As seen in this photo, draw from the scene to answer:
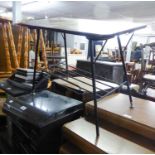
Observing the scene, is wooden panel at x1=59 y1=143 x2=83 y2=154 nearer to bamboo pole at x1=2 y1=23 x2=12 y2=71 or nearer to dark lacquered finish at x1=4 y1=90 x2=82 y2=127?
dark lacquered finish at x1=4 y1=90 x2=82 y2=127

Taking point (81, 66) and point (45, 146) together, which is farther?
point (81, 66)

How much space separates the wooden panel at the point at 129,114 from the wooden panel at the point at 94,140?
93 mm

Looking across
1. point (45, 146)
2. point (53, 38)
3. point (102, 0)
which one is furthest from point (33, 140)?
point (53, 38)

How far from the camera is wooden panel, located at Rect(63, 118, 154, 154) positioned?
3.27 feet

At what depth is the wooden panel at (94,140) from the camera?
3.27 ft

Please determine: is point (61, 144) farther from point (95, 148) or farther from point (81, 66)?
point (81, 66)

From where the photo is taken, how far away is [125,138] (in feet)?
3.61

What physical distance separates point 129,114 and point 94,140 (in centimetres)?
31

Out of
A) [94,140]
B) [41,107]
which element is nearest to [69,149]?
[94,140]

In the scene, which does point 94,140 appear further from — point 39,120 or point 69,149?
point 39,120

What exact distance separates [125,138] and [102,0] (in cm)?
420

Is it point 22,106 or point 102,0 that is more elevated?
point 102,0

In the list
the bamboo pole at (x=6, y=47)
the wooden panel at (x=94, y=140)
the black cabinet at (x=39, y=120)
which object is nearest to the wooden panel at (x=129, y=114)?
the wooden panel at (x=94, y=140)

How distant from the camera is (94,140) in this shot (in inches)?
42.1
